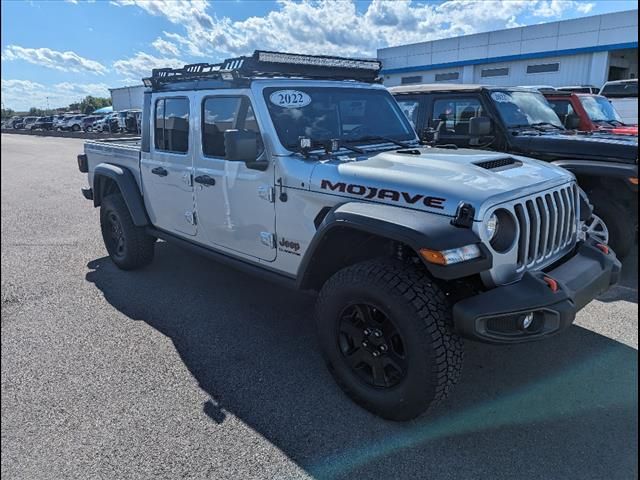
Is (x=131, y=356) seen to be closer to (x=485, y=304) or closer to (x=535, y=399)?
(x=485, y=304)

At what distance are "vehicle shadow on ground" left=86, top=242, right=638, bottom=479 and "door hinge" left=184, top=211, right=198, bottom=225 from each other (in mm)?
782

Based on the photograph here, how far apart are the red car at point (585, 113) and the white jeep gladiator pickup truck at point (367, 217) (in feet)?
15.6

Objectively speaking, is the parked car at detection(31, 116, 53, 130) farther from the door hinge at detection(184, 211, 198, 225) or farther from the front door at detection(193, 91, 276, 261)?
the front door at detection(193, 91, 276, 261)

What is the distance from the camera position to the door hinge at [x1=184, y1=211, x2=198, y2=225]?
14.3 ft

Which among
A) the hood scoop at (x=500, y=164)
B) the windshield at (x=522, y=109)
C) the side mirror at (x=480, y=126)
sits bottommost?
the hood scoop at (x=500, y=164)

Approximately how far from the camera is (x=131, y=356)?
3.56 m

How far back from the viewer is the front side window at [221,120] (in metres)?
3.69

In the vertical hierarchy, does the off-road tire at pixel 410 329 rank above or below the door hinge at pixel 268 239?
below

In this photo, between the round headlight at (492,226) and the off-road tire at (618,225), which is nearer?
the round headlight at (492,226)

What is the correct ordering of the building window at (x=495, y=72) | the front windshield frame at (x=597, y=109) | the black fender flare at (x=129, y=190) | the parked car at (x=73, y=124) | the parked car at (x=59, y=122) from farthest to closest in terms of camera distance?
the parked car at (x=59, y=122)
the parked car at (x=73, y=124)
the building window at (x=495, y=72)
the front windshield frame at (x=597, y=109)
the black fender flare at (x=129, y=190)

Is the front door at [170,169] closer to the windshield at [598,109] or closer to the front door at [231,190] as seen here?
the front door at [231,190]

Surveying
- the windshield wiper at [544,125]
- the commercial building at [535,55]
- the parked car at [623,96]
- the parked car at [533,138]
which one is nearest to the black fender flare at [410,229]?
the parked car at [533,138]

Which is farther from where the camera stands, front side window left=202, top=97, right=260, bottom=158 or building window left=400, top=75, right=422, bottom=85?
building window left=400, top=75, right=422, bottom=85

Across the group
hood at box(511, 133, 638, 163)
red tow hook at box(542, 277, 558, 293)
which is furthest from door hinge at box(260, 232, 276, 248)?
hood at box(511, 133, 638, 163)
